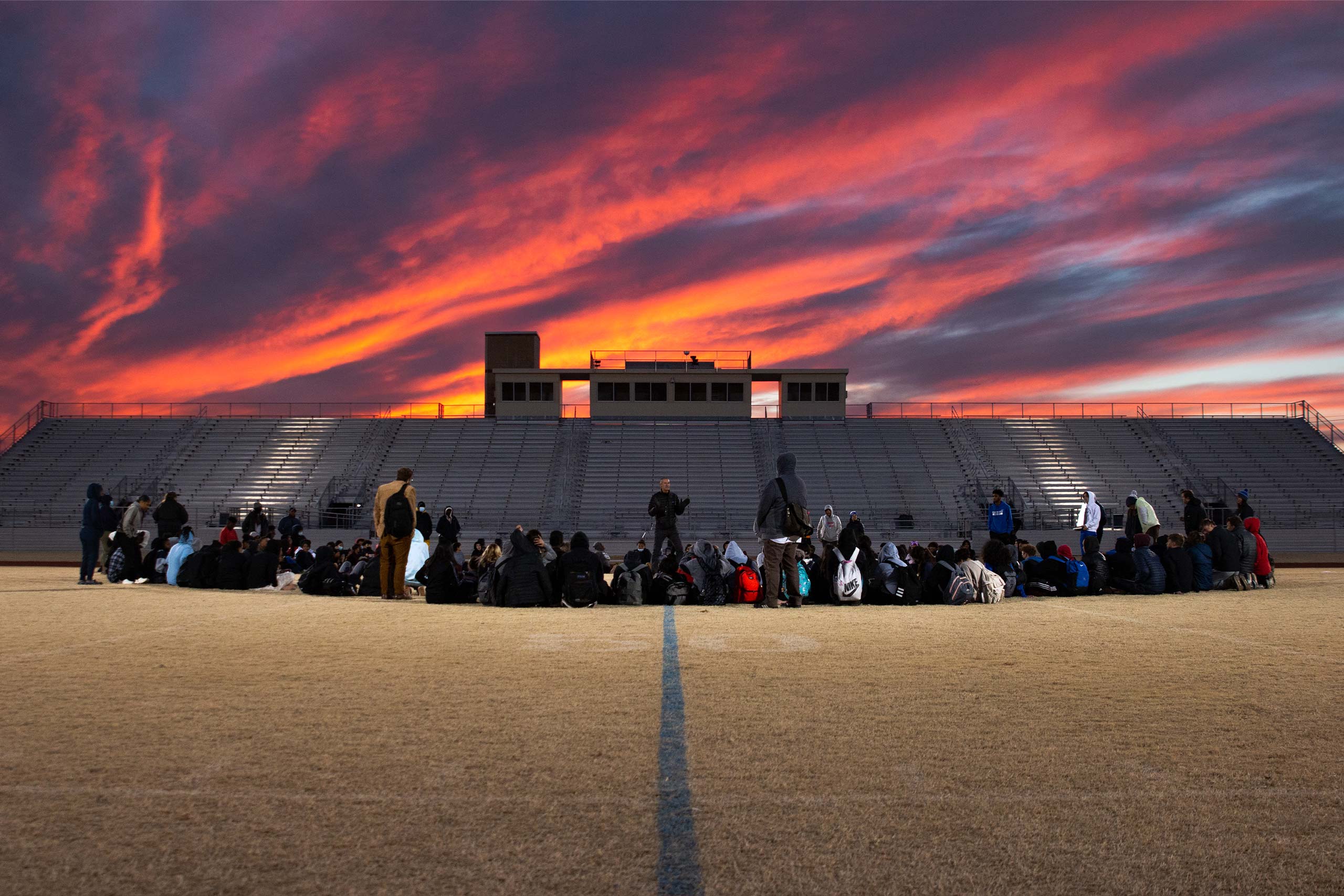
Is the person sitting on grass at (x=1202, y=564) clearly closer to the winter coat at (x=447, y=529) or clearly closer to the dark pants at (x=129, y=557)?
the winter coat at (x=447, y=529)

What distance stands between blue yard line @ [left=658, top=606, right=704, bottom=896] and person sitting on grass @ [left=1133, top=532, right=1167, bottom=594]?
10.8 m

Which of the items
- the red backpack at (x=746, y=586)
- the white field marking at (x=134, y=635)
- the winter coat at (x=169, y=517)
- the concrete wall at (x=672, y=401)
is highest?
the concrete wall at (x=672, y=401)

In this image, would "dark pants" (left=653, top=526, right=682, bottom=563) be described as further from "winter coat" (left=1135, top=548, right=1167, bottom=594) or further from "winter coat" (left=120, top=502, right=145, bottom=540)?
"winter coat" (left=120, top=502, right=145, bottom=540)

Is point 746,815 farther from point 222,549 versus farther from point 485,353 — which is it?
point 485,353

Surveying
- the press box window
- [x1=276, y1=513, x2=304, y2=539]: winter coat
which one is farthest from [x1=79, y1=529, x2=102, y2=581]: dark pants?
the press box window

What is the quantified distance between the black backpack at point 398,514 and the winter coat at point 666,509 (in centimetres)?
371

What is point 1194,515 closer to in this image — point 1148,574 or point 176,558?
point 1148,574

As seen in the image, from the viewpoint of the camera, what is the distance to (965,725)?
4.87 m

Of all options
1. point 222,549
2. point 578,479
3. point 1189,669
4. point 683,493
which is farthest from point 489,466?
point 1189,669

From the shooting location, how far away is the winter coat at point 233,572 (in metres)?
15.5

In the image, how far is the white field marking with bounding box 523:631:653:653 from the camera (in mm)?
7938

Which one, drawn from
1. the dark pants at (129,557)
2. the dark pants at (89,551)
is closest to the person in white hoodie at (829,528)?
the dark pants at (129,557)

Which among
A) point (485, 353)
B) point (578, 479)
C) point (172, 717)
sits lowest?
point (172, 717)

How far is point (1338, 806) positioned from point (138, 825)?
4.14 metres
